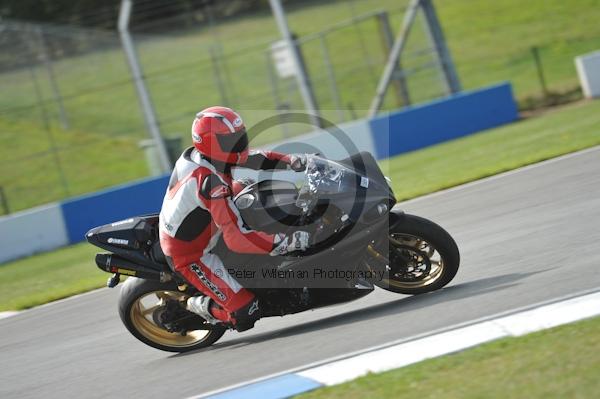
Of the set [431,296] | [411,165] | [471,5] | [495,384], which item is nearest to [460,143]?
[411,165]

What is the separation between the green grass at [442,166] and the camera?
39.6 ft

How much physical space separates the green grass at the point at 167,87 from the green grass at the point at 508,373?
16.7 m

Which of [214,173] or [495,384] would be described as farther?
[214,173]

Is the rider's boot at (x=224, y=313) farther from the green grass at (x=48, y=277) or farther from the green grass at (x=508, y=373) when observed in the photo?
the green grass at (x=48, y=277)

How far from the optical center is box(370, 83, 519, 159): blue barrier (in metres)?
19.2

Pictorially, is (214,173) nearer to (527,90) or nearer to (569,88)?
(569,88)

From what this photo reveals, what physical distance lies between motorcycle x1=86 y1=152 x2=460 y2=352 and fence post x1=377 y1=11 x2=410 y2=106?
15.3m

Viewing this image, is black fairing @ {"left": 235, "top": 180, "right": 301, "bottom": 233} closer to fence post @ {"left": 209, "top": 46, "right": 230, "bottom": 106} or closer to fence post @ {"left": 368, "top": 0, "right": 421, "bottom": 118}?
fence post @ {"left": 368, "top": 0, "right": 421, "bottom": 118}

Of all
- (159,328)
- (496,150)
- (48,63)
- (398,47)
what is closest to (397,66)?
(398,47)

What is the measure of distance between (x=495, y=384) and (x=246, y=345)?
105 inches

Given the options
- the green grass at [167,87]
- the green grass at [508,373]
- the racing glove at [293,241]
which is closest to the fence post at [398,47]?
the green grass at [167,87]

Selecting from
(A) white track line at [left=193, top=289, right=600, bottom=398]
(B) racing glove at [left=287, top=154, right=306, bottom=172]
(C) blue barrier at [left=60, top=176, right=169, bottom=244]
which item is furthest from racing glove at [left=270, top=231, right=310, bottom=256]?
(C) blue barrier at [left=60, top=176, right=169, bottom=244]

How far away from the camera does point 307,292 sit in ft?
21.9

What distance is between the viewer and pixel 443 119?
63.9ft
